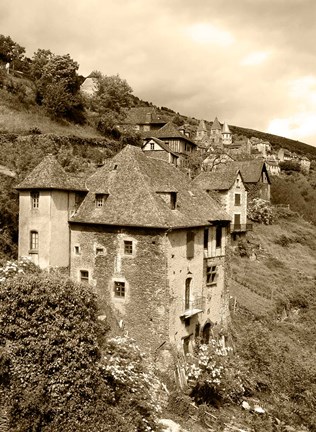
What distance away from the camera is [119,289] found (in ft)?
98.6

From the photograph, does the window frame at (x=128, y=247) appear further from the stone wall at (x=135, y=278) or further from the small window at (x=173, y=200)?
the small window at (x=173, y=200)

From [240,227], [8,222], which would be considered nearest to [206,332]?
[8,222]

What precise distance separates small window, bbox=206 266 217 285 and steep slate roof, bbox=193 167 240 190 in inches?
949

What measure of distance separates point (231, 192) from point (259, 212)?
13469 mm

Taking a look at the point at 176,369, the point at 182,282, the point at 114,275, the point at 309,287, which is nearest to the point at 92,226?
the point at 114,275

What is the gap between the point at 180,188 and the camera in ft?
115

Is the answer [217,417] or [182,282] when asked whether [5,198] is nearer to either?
[182,282]

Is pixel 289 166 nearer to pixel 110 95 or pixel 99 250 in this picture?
pixel 110 95

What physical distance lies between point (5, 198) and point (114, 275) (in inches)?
486

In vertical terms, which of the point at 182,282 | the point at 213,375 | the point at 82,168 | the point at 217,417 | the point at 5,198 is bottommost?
the point at 217,417

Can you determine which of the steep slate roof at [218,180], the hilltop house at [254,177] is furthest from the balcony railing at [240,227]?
the hilltop house at [254,177]

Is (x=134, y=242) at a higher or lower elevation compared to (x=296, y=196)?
lower

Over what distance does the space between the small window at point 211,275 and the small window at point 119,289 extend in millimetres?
7406

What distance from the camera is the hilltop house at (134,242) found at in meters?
28.8
